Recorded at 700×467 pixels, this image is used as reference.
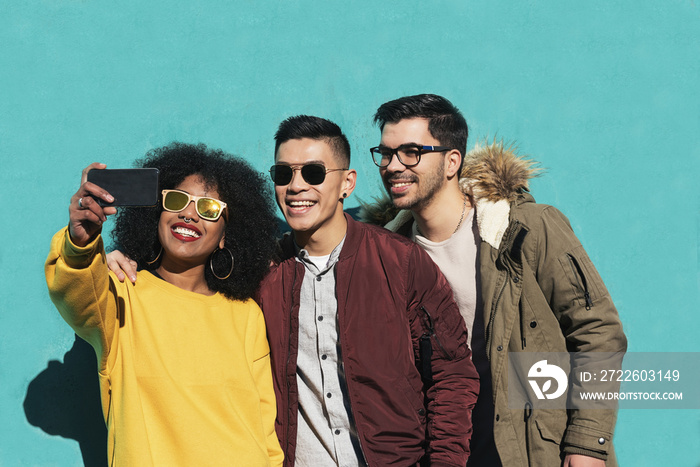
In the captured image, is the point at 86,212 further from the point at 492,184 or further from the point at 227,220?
the point at 492,184

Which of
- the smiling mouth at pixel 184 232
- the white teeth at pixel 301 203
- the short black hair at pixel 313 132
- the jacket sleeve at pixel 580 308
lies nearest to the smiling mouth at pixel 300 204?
the white teeth at pixel 301 203

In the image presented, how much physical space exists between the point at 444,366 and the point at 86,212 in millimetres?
1846

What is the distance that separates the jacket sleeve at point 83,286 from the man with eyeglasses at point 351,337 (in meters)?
0.86

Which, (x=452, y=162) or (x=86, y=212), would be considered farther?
(x=452, y=162)

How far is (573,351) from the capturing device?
11.1 feet

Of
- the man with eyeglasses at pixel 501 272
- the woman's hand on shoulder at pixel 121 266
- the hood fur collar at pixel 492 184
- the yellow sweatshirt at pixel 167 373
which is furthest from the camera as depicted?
the hood fur collar at pixel 492 184

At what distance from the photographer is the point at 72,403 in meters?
3.70

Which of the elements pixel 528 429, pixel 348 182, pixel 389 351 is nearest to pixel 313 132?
pixel 348 182

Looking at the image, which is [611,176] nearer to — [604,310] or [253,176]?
[604,310]

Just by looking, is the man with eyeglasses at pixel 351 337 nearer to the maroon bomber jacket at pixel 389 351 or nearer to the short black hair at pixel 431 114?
the maroon bomber jacket at pixel 389 351

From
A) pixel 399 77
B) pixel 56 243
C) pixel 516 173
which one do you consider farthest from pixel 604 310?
pixel 56 243

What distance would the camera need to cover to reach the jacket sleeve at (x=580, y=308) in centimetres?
320

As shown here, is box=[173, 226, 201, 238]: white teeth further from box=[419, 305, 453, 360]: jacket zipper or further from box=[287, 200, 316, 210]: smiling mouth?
box=[419, 305, 453, 360]: jacket zipper

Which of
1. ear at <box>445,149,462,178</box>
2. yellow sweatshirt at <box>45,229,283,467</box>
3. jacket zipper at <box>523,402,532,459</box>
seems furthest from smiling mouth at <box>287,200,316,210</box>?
jacket zipper at <box>523,402,532,459</box>
